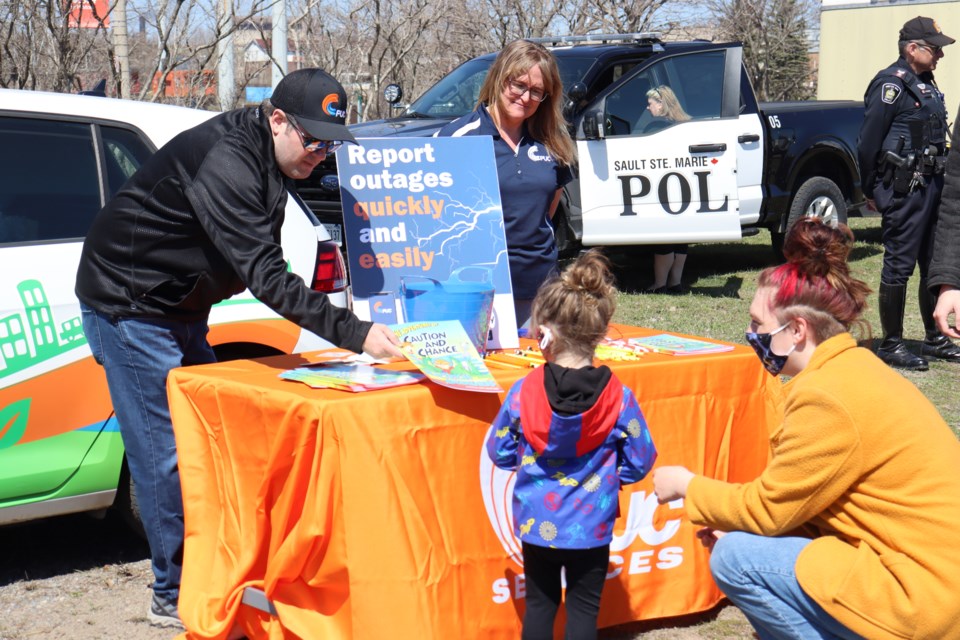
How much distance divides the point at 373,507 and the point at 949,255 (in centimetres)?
189

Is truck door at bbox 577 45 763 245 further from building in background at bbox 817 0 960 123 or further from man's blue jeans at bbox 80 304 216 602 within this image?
building in background at bbox 817 0 960 123

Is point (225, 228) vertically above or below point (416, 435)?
above

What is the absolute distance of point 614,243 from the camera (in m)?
9.39

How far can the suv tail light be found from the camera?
4.30 meters

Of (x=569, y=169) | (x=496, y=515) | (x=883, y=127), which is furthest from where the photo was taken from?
(x=883, y=127)

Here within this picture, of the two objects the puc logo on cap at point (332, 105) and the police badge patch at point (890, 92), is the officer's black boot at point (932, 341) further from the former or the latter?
the puc logo on cap at point (332, 105)

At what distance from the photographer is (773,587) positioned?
2.88 meters

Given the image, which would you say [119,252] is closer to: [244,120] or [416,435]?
[244,120]

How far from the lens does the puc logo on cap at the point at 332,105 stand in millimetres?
3260

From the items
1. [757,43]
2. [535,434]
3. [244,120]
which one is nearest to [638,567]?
[535,434]

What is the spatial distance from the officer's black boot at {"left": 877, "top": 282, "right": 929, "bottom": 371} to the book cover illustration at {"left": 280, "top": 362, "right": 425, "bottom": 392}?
5.14 meters

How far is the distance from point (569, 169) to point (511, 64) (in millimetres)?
519

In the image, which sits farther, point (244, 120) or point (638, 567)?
point (638, 567)

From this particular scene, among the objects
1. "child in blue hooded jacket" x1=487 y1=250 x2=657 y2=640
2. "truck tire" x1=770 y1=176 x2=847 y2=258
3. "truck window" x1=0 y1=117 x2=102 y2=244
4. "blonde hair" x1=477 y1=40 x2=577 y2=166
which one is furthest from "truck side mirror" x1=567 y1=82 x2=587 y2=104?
"child in blue hooded jacket" x1=487 y1=250 x2=657 y2=640
